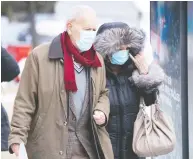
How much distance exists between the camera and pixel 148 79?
136 inches

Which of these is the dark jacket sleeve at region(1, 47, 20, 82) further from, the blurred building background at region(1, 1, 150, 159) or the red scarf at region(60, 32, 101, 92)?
the blurred building background at region(1, 1, 150, 159)

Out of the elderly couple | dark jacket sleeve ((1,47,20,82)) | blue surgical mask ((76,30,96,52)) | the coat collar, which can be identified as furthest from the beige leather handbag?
dark jacket sleeve ((1,47,20,82))

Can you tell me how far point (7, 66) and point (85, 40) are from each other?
4.53ft

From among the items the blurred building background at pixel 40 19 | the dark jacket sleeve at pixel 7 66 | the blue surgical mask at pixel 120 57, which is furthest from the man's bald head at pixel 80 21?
the blurred building background at pixel 40 19

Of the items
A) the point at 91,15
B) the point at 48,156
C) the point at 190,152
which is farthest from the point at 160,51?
the point at 48,156

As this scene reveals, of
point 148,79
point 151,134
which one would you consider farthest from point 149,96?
point 151,134

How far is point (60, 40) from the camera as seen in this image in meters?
3.31

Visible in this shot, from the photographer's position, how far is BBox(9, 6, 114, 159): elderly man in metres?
3.18

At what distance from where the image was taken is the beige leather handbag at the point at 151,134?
11.2 feet

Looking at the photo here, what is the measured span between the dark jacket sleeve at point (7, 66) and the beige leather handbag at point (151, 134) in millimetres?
1373

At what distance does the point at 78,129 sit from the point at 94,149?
0.61 feet

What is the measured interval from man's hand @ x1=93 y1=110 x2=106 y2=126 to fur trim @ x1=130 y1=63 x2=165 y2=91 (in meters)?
0.38

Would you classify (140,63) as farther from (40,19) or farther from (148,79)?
(40,19)

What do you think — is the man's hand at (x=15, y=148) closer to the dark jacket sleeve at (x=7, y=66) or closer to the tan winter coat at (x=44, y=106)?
the tan winter coat at (x=44, y=106)
